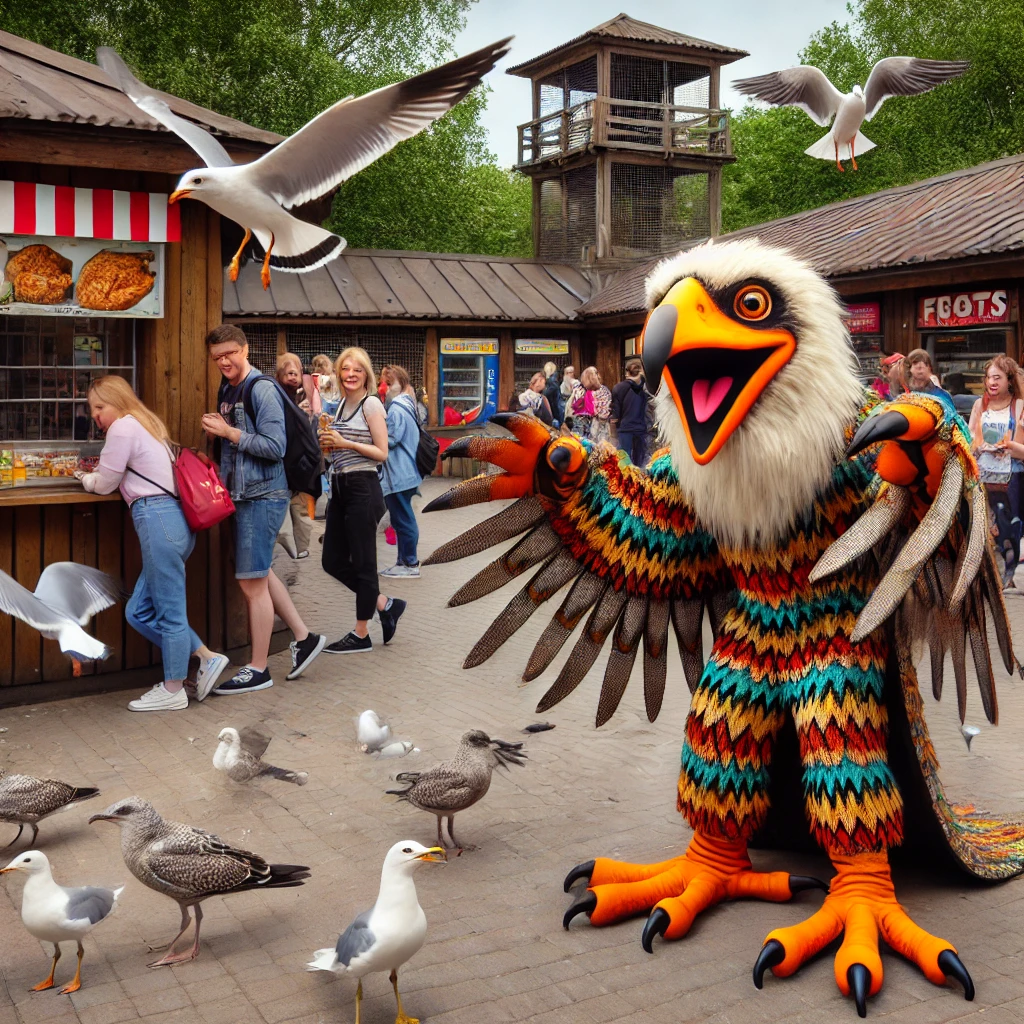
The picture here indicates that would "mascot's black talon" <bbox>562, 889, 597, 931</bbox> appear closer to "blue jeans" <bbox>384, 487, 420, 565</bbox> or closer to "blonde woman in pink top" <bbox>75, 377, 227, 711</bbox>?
"blonde woman in pink top" <bbox>75, 377, 227, 711</bbox>

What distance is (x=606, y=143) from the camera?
79.0 feet

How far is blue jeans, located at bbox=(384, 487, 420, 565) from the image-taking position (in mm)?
9539

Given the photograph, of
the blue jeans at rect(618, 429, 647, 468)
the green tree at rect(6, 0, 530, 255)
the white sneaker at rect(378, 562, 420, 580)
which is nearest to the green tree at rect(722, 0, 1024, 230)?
the green tree at rect(6, 0, 530, 255)

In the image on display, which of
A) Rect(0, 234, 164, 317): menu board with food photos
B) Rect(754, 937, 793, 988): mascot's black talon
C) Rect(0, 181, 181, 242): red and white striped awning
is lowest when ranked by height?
Rect(754, 937, 793, 988): mascot's black talon

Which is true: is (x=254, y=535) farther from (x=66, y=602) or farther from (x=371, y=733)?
(x=371, y=733)

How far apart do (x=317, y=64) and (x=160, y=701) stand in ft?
85.0

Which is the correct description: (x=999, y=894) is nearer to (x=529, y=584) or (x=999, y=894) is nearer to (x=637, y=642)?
(x=637, y=642)

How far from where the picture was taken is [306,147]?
5684 mm

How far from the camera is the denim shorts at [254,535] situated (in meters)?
6.38

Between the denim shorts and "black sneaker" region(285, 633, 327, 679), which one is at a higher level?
the denim shorts

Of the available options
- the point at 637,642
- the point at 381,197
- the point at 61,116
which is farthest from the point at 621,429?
the point at 381,197

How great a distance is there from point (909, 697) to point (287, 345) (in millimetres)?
18253

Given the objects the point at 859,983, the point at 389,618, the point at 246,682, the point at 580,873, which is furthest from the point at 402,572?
the point at 859,983

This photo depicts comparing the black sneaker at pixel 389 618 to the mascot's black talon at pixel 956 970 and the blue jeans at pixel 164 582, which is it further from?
the mascot's black talon at pixel 956 970
